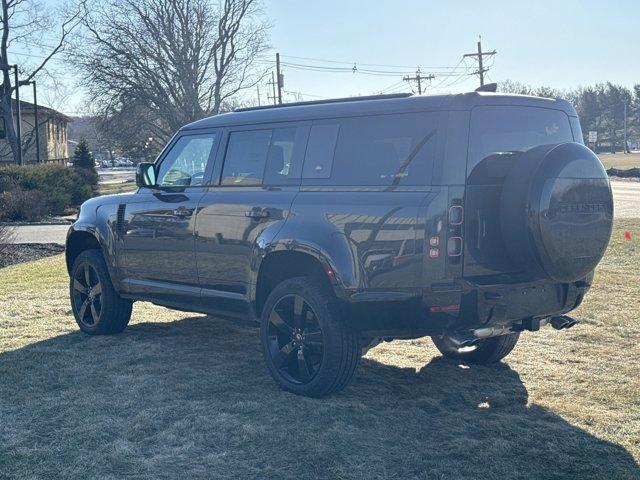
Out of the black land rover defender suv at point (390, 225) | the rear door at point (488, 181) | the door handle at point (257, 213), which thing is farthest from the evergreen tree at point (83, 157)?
the rear door at point (488, 181)

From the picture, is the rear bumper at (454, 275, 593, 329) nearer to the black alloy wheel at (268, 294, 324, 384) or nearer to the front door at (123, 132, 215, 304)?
the black alloy wheel at (268, 294, 324, 384)

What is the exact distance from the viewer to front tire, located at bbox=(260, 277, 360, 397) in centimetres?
521

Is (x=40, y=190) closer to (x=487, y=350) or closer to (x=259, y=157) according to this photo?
(x=259, y=157)

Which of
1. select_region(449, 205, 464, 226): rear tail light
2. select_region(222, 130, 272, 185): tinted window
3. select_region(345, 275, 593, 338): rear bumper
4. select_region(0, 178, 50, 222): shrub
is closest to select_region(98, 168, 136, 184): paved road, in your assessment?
select_region(0, 178, 50, 222): shrub

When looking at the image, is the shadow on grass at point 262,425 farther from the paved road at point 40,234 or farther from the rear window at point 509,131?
the paved road at point 40,234

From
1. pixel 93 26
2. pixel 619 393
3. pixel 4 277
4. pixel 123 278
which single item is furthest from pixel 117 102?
pixel 619 393

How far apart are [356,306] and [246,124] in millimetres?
1961

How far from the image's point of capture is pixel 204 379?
19.6 ft

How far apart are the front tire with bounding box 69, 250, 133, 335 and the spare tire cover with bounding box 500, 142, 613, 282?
409 centimetres

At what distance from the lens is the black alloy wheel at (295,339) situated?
17.9 feet

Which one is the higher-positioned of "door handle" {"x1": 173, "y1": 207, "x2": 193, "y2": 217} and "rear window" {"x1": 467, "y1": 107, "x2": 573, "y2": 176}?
"rear window" {"x1": 467, "y1": 107, "x2": 573, "y2": 176}

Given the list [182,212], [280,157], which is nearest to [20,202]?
[182,212]

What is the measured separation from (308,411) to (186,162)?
2.62m

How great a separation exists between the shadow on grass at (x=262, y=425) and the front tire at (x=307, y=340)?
14 cm
